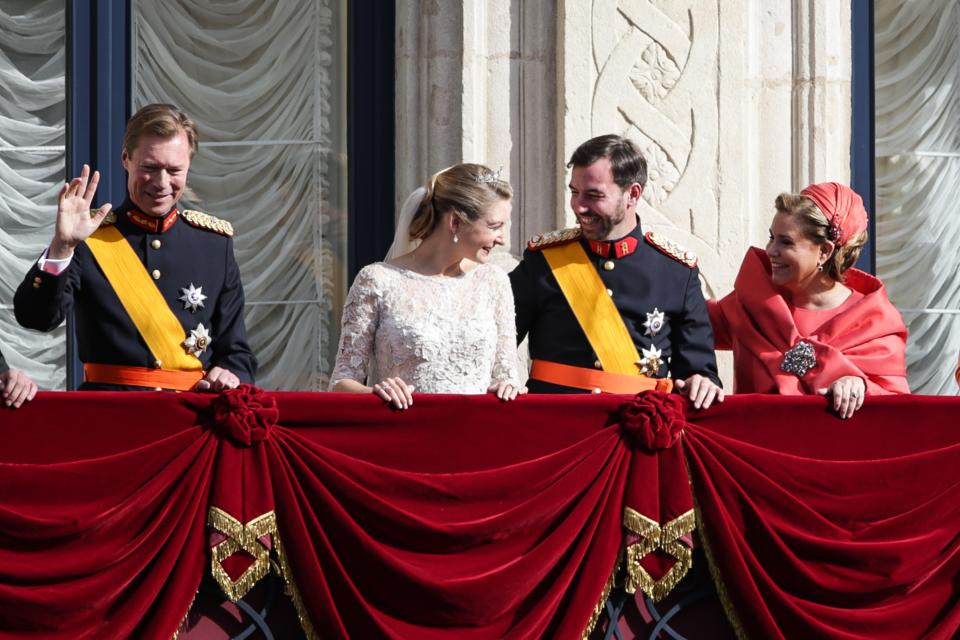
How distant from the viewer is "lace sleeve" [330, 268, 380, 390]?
18.3 ft

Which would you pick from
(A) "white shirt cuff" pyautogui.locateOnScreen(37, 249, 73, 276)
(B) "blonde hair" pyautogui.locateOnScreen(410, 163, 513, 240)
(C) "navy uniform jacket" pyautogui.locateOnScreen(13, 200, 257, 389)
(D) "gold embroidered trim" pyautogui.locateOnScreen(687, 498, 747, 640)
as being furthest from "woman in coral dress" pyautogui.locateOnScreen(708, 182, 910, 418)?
(A) "white shirt cuff" pyautogui.locateOnScreen(37, 249, 73, 276)

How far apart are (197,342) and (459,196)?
962 millimetres

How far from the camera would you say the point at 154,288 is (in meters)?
5.64

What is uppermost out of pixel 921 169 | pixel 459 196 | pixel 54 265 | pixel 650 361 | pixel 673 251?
pixel 921 169

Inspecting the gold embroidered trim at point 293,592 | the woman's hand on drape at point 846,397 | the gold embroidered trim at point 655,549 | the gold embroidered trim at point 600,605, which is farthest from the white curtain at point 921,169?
the gold embroidered trim at point 293,592

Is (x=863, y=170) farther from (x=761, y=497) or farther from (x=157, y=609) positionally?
(x=157, y=609)

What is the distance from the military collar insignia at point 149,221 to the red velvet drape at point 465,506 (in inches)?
31.6

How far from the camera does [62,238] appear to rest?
5195 millimetres

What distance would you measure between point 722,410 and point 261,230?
2.76 metres

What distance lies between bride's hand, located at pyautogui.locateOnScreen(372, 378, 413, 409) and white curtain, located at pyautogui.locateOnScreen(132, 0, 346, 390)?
87.6 inches

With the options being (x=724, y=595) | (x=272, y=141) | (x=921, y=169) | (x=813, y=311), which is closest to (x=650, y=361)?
(x=813, y=311)

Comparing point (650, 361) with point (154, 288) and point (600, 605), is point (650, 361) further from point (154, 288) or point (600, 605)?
point (154, 288)

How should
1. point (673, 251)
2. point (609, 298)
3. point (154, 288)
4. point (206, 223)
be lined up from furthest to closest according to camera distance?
point (673, 251), point (609, 298), point (206, 223), point (154, 288)

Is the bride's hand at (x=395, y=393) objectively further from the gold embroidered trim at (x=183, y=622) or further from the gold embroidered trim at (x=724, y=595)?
the gold embroidered trim at (x=724, y=595)
